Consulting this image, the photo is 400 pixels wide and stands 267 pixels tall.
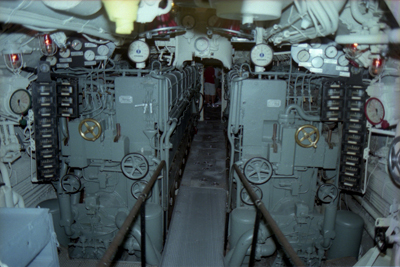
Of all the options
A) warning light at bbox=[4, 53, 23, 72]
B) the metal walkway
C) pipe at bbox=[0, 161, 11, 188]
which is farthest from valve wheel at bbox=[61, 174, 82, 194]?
warning light at bbox=[4, 53, 23, 72]

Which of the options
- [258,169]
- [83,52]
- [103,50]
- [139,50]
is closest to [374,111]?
[258,169]

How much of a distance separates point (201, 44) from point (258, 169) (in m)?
2.88

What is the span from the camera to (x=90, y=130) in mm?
4184

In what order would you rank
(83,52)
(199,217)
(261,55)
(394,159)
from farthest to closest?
(83,52) → (261,55) → (199,217) → (394,159)

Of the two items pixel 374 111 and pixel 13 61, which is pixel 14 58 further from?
pixel 374 111

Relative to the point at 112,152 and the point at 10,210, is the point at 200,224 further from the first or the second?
the point at 10,210

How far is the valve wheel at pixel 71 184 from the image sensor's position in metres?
4.38

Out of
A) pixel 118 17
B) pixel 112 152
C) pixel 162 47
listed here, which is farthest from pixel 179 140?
pixel 118 17

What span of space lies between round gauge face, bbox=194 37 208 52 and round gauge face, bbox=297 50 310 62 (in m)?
2.02

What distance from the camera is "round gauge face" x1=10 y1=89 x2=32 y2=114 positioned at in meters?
4.00

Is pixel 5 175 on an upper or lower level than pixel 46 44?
lower

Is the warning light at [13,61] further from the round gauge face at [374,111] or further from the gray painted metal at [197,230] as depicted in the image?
the round gauge face at [374,111]

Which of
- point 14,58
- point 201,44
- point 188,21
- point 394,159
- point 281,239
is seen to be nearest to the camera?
point 281,239

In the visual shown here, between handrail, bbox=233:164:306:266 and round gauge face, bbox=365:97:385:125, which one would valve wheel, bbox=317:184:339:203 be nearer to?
round gauge face, bbox=365:97:385:125
